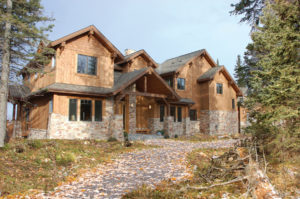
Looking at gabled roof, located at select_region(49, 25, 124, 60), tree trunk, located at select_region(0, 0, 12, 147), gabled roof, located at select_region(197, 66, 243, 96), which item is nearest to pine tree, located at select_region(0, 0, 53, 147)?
tree trunk, located at select_region(0, 0, 12, 147)

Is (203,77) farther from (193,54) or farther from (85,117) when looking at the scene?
(85,117)

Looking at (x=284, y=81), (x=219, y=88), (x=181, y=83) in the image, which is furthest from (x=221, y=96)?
(x=284, y=81)

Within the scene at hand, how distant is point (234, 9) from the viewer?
14578 mm

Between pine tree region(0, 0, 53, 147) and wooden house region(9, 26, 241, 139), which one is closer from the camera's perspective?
pine tree region(0, 0, 53, 147)

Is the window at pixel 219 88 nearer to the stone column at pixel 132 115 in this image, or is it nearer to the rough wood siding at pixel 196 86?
the rough wood siding at pixel 196 86

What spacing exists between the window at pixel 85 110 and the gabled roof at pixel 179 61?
9.80m

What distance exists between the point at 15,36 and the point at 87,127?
7086 millimetres

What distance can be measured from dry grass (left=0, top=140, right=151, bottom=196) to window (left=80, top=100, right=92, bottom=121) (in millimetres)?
4456

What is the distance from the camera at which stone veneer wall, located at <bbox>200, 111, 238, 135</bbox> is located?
2438cm

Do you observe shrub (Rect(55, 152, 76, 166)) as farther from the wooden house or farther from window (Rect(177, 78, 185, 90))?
window (Rect(177, 78, 185, 90))

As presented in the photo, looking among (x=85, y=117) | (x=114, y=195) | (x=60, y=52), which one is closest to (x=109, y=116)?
(x=85, y=117)

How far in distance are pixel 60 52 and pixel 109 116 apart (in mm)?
5429

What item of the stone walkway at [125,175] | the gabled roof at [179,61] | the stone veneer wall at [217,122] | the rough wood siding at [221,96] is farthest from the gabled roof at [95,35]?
the stone veneer wall at [217,122]

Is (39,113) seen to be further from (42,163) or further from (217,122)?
(217,122)
